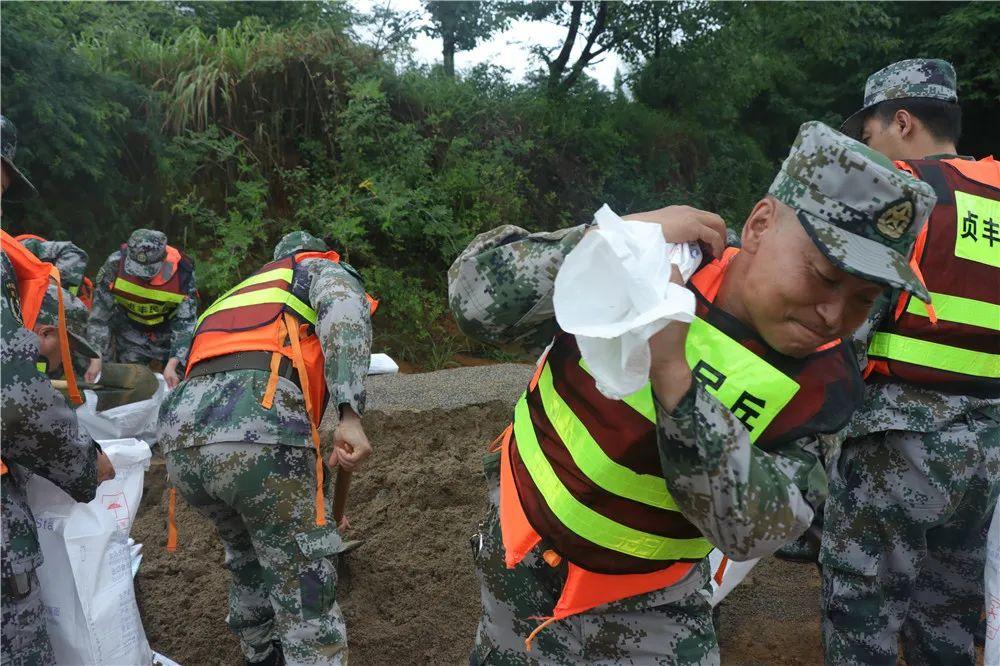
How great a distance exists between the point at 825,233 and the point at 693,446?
18.2 inches

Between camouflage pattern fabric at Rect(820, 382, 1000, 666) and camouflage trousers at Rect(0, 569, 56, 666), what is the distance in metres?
2.72

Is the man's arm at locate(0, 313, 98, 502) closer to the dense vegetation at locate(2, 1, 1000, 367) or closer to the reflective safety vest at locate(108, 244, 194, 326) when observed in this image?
the reflective safety vest at locate(108, 244, 194, 326)

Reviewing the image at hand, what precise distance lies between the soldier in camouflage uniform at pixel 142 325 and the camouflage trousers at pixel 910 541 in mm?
4607

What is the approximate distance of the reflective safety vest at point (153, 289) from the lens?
5.78 metres

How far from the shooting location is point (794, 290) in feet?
4.66

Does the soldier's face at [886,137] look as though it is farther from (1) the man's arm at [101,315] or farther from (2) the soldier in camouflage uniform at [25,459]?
(1) the man's arm at [101,315]

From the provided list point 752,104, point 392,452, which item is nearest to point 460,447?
point 392,452

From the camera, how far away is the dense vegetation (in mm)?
8547

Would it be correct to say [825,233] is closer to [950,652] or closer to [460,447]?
[950,652]

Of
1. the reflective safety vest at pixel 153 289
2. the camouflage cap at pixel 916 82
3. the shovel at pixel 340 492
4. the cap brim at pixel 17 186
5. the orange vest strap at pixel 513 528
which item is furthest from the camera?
the reflective safety vest at pixel 153 289

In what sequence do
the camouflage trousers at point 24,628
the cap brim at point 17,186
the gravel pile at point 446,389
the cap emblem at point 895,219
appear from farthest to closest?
the gravel pile at point 446,389 → the cap brim at point 17,186 → the camouflage trousers at point 24,628 → the cap emblem at point 895,219

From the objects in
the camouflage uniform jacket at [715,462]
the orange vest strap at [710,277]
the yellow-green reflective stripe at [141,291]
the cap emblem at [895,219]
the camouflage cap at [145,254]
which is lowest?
the yellow-green reflective stripe at [141,291]

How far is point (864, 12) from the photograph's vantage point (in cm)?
1134

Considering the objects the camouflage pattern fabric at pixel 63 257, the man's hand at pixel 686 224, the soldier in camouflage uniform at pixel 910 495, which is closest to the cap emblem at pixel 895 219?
the man's hand at pixel 686 224
